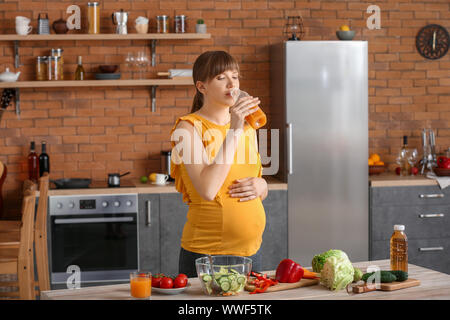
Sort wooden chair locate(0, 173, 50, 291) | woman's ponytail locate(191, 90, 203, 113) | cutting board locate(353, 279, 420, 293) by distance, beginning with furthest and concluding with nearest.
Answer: wooden chair locate(0, 173, 50, 291) < woman's ponytail locate(191, 90, 203, 113) < cutting board locate(353, 279, 420, 293)

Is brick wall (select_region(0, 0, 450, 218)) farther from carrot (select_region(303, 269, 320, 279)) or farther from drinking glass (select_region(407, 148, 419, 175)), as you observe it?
carrot (select_region(303, 269, 320, 279))

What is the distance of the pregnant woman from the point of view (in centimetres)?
203

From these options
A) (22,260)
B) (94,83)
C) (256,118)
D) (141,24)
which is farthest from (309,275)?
(141,24)

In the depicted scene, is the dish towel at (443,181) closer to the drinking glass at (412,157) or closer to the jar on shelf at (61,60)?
the drinking glass at (412,157)

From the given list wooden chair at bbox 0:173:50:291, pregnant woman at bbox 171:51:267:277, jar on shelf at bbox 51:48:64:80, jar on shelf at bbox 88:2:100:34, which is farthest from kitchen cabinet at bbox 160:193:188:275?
pregnant woman at bbox 171:51:267:277

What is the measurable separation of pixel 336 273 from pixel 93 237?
2.68 m

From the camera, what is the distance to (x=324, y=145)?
14.9 ft

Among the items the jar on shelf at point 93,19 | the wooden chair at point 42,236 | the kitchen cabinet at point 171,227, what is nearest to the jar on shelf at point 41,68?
the jar on shelf at point 93,19

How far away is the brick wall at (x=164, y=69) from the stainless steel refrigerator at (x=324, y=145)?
53 cm

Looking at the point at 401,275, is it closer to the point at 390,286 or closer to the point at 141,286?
the point at 390,286

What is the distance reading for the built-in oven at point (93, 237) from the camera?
14.0 ft

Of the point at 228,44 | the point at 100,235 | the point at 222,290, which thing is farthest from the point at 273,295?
the point at 228,44

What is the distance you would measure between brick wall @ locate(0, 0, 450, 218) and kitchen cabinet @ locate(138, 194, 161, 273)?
63 centimetres

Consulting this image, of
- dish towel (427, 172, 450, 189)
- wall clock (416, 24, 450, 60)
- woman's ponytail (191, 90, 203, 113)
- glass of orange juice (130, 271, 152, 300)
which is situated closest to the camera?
glass of orange juice (130, 271, 152, 300)
